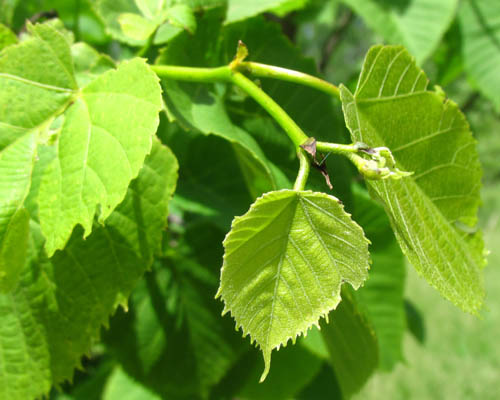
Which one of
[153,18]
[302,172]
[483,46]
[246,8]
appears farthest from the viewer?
[483,46]

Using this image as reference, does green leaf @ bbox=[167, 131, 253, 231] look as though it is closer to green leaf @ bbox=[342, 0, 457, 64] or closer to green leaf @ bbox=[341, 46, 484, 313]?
green leaf @ bbox=[341, 46, 484, 313]

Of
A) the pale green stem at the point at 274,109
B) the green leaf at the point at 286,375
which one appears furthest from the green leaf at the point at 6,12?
the green leaf at the point at 286,375

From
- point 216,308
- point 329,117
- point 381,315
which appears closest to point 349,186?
point 329,117

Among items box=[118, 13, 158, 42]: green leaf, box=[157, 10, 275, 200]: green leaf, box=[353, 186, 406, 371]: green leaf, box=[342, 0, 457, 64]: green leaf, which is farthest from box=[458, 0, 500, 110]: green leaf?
box=[118, 13, 158, 42]: green leaf

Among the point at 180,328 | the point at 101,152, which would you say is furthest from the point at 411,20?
the point at 101,152

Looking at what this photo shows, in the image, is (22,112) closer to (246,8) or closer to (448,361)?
(246,8)
